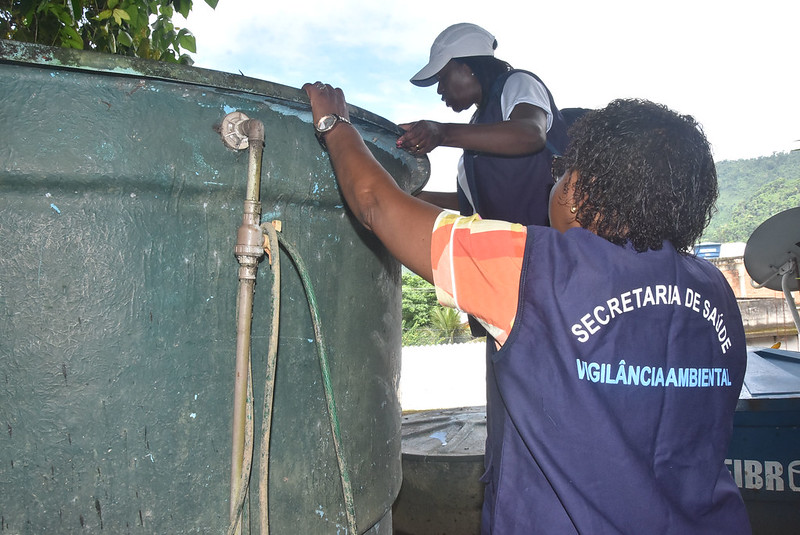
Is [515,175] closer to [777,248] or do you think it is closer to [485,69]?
[485,69]

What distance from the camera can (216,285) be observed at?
1197 mm

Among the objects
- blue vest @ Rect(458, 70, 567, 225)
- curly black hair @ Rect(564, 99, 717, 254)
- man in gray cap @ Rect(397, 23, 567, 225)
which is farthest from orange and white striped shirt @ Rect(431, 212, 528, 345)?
blue vest @ Rect(458, 70, 567, 225)

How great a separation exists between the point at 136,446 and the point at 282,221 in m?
0.52

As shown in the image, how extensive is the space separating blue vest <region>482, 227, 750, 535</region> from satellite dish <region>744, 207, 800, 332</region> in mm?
3712

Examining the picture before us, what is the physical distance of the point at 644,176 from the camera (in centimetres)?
117

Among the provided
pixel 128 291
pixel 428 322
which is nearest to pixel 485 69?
pixel 128 291

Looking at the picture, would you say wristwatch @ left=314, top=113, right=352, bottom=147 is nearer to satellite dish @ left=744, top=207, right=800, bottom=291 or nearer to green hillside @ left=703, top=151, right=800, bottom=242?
satellite dish @ left=744, top=207, right=800, bottom=291

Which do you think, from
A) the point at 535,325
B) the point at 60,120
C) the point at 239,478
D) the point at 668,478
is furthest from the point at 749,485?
the point at 60,120

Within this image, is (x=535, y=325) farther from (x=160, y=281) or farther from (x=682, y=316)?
(x=160, y=281)

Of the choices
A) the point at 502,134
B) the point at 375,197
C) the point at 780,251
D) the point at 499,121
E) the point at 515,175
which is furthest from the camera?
the point at 780,251

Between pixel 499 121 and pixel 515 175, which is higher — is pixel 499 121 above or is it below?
above

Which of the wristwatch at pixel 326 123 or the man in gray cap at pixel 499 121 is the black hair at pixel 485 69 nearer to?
the man in gray cap at pixel 499 121

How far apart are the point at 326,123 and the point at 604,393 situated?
0.78 metres

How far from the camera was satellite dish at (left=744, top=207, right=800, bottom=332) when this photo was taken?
432 centimetres
